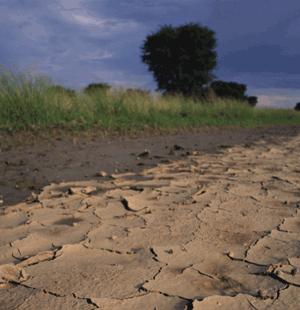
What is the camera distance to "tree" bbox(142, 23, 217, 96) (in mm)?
23859

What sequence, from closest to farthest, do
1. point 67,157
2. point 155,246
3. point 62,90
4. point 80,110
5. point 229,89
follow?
point 155,246 < point 67,157 < point 80,110 < point 62,90 < point 229,89

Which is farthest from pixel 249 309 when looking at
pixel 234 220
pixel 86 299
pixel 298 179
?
pixel 298 179

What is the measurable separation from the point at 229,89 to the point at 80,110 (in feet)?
65.7

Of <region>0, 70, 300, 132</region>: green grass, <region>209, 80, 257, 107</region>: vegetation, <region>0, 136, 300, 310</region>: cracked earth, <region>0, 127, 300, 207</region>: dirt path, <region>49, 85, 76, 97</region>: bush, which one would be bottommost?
<region>0, 136, 300, 310</region>: cracked earth

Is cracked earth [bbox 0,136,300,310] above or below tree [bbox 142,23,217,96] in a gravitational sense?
below

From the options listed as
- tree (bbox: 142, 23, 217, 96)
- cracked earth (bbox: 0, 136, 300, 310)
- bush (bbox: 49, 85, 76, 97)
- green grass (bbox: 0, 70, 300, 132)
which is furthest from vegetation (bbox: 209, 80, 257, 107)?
cracked earth (bbox: 0, 136, 300, 310)

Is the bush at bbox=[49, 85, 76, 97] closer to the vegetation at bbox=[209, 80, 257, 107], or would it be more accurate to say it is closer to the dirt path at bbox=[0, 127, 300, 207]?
the dirt path at bbox=[0, 127, 300, 207]

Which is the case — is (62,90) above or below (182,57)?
below

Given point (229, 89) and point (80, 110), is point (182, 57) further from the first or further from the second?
point (80, 110)

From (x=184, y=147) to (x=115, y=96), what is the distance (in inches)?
139

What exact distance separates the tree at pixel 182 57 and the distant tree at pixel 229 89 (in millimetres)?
1734

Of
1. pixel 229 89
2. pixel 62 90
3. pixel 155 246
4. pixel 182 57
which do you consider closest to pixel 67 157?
pixel 155 246

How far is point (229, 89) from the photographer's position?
26.1 meters

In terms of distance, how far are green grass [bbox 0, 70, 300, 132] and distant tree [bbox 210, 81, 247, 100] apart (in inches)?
624
